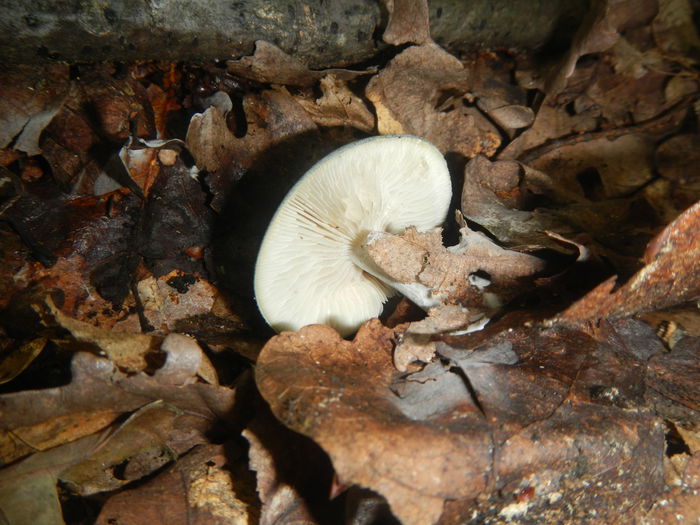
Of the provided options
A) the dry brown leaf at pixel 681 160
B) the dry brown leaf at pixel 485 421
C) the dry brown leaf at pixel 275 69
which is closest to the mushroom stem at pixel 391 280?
the dry brown leaf at pixel 485 421

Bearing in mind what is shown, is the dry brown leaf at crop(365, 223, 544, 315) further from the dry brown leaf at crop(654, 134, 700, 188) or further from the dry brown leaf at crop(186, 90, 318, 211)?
the dry brown leaf at crop(654, 134, 700, 188)

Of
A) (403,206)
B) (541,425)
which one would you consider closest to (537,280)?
(541,425)

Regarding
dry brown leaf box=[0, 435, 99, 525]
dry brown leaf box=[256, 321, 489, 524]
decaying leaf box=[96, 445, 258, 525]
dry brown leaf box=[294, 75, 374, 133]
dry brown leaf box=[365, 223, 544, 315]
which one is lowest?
decaying leaf box=[96, 445, 258, 525]

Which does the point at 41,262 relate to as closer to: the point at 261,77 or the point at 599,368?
the point at 261,77

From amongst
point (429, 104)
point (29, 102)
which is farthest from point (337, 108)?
point (29, 102)

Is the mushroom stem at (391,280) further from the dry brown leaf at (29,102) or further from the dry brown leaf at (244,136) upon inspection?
the dry brown leaf at (29,102)

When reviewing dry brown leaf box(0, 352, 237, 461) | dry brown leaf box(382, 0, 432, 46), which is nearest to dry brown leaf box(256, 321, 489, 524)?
dry brown leaf box(0, 352, 237, 461)
